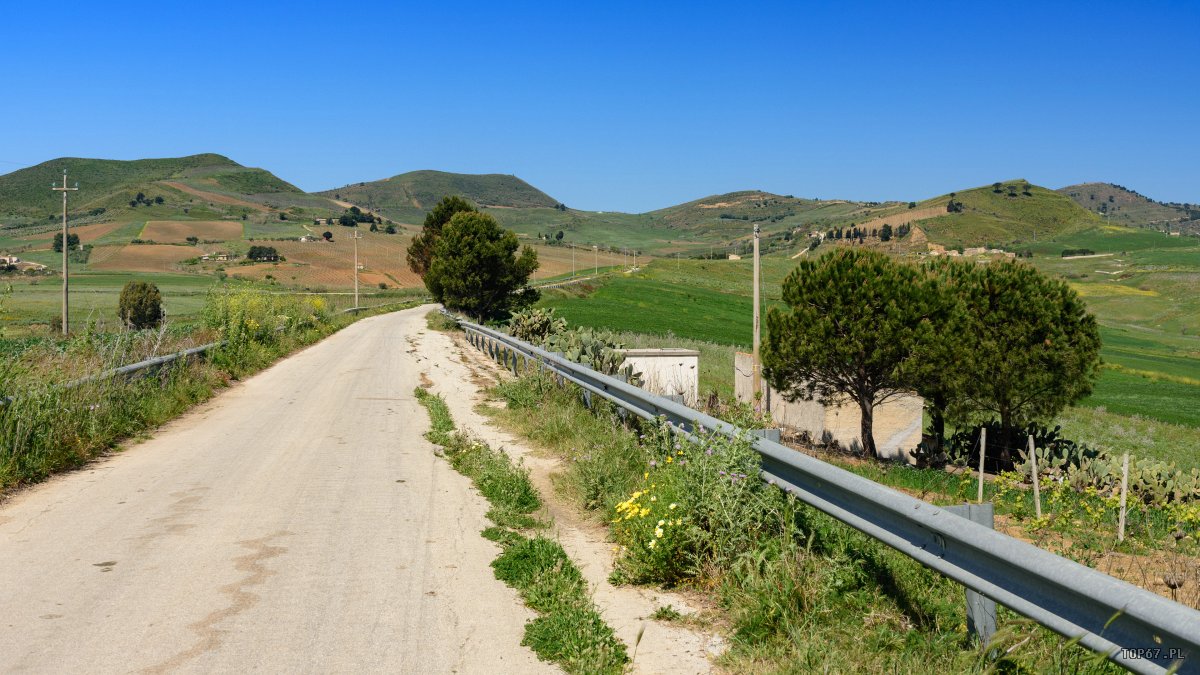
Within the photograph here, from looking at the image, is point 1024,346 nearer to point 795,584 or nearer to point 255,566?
point 795,584

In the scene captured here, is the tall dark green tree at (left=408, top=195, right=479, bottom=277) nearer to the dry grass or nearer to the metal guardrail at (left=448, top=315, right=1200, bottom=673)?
the metal guardrail at (left=448, top=315, right=1200, bottom=673)

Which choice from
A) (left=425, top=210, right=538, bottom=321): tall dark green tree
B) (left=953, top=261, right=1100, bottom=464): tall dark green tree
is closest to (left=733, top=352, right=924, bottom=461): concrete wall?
(left=953, top=261, right=1100, bottom=464): tall dark green tree

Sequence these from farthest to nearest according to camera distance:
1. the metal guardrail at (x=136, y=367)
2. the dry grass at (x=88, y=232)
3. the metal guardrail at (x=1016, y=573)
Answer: the dry grass at (x=88, y=232) < the metal guardrail at (x=136, y=367) < the metal guardrail at (x=1016, y=573)

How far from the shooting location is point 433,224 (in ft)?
210

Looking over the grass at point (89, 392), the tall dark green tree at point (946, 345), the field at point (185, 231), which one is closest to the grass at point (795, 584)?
the grass at point (89, 392)

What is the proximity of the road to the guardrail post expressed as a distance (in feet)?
6.69

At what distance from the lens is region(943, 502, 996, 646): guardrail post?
395 cm

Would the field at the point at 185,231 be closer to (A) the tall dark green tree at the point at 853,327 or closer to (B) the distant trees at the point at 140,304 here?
(B) the distant trees at the point at 140,304

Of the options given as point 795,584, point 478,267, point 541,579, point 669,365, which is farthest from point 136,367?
point 478,267

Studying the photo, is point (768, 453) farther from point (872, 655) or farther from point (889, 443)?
point (889, 443)

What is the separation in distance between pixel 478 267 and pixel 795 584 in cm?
4438

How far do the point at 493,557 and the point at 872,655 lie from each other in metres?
3.10

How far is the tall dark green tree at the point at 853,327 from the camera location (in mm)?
19703

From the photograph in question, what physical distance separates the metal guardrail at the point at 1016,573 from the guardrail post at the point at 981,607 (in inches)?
4.6
